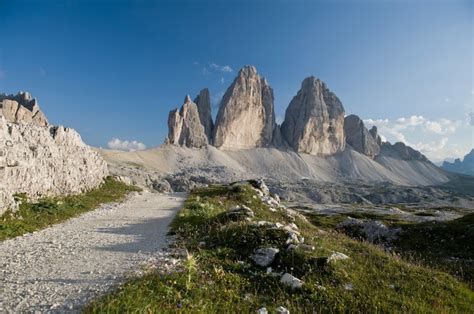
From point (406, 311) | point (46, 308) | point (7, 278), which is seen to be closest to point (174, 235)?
point (7, 278)

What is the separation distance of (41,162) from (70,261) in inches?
720

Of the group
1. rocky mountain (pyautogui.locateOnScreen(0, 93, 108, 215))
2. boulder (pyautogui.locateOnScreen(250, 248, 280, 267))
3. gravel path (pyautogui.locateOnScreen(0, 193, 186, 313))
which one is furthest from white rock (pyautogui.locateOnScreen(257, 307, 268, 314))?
rocky mountain (pyautogui.locateOnScreen(0, 93, 108, 215))

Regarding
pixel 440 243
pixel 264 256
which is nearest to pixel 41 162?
pixel 264 256

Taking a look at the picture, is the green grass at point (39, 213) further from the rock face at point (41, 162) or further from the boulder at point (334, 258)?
the boulder at point (334, 258)

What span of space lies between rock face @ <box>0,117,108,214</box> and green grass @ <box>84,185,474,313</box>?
568 inches

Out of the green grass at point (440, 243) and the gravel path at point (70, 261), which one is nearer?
the gravel path at point (70, 261)

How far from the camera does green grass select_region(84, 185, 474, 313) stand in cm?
773

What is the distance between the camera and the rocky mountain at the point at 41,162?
2119 cm

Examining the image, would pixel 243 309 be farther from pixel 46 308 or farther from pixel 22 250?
pixel 22 250

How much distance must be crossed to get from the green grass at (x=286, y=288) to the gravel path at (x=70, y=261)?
4.27ft

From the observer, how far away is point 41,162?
26.0 meters

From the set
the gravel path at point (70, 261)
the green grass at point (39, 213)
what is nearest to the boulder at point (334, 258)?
the gravel path at point (70, 261)

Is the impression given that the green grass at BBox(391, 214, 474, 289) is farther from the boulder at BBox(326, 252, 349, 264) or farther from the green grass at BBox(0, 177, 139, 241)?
the green grass at BBox(0, 177, 139, 241)

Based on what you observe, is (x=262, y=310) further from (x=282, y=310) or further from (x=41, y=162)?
(x=41, y=162)
